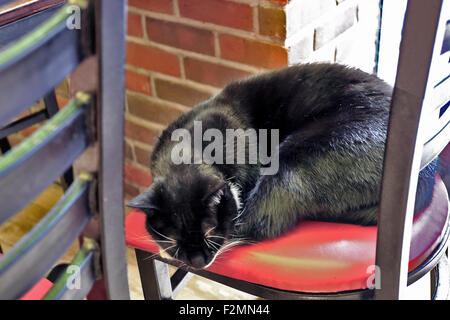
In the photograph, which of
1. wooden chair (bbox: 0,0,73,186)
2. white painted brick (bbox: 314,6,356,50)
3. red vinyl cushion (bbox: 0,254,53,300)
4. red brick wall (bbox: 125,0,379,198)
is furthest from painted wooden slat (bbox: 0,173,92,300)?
white painted brick (bbox: 314,6,356,50)

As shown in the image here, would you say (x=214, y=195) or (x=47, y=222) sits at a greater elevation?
(x=47, y=222)

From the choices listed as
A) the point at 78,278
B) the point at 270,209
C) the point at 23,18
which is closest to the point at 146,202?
the point at 270,209

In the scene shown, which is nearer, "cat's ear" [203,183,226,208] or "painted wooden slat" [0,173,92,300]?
"painted wooden slat" [0,173,92,300]

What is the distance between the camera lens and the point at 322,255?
67cm

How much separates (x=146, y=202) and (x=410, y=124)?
452 millimetres

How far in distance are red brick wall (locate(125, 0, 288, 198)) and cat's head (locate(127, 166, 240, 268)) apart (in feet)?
1.32

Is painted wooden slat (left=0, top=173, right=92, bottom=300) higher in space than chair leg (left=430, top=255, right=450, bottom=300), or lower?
higher

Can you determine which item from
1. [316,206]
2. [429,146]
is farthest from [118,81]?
[316,206]

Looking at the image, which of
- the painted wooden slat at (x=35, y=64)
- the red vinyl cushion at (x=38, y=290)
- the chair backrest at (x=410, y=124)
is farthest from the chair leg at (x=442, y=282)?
the painted wooden slat at (x=35, y=64)

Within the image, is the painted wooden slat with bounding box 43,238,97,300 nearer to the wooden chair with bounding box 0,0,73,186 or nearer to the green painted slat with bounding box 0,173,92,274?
the green painted slat with bounding box 0,173,92,274

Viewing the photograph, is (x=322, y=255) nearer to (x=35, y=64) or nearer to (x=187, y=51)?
(x=35, y=64)

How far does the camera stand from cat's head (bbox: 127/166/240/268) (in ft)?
2.65

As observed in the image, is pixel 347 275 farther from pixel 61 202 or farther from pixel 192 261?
pixel 61 202

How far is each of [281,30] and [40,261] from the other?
845 mm
